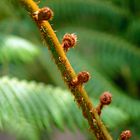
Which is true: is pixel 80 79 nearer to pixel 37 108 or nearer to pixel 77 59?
pixel 37 108

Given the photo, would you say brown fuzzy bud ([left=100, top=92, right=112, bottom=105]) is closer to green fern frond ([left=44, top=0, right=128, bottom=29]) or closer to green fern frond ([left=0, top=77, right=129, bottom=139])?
green fern frond ([left=0, top=77, right=129, bottom=139])

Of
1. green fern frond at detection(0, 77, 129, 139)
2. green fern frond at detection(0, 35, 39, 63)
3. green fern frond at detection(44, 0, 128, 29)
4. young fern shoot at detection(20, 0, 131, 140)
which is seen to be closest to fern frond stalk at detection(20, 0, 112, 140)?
young fern shoot at detection(20, 0, 131, 140)

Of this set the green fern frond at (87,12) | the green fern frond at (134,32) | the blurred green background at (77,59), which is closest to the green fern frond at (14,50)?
the blurred green background at (77,59)

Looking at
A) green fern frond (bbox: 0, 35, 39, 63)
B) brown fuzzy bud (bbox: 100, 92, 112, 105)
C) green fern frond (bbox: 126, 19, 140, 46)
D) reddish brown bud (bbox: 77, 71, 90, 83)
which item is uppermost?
green fern frond (bbox: 126, 19, 140, 46)

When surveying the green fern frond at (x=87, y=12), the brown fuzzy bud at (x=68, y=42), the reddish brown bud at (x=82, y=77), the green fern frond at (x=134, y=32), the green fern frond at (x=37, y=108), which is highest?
the green fern frond at (x=87, y=12)

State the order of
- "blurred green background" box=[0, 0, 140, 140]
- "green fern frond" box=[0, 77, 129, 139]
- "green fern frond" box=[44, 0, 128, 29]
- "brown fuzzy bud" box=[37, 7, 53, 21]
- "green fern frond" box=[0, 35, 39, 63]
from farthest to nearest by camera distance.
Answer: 1. "green fern frond" box=[44, 0, 128, 29]
2. "green fern frond" box=[0, 35, 39, 63]
3. "blurred green background" box=[0, 0, 140, 140]
4. "green fern frond" box=[0, 77, 129, 139]
5. "brown fuzzy bud" box=[37, 7, 53, 21]

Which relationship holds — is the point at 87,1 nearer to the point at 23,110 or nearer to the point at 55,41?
the point at 23,110

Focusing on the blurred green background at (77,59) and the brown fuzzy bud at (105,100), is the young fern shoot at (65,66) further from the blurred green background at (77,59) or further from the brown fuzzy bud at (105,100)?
the blurred green background at (77,59)

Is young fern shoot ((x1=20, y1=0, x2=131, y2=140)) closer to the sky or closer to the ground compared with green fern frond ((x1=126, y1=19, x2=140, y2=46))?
closer to the ground
